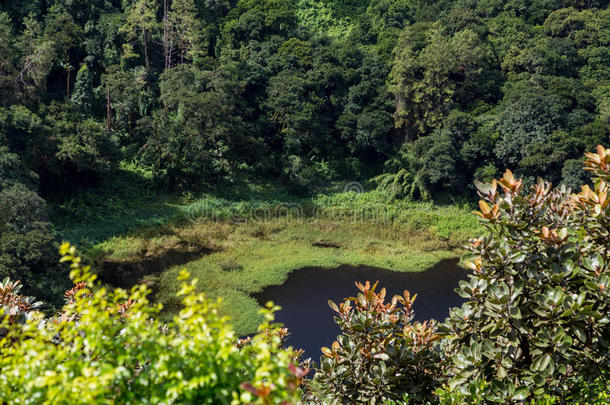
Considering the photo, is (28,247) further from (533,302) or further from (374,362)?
(533,302)

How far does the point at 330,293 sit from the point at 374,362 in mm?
12538

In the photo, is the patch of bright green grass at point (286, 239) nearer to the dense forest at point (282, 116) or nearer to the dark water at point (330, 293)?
the dense forest at point (282, 116)

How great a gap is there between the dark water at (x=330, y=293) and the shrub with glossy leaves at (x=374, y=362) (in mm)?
8703

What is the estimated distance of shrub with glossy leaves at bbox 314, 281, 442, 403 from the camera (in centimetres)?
479

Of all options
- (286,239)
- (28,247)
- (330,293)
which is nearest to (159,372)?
(28,247)

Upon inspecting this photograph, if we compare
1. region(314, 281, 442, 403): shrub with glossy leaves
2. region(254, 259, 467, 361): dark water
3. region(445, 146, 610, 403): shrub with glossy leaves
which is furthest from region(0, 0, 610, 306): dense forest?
region(445, 146, 610, 403): shrub with glossy leaves

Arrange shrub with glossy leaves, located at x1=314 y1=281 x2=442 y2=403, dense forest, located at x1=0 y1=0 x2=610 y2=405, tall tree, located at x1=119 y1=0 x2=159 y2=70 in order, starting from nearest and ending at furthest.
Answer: shrub with glossy leaves, located at x1=314 y1=281 x2=442 y2=403 < dense forest, located at x1=0 y1=0 x2=610 y2=405 < tall tree, located at x1=119 y1=0 x2=159 y2=70

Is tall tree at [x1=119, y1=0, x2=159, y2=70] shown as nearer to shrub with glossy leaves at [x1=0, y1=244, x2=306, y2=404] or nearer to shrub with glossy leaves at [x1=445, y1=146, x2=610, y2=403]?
shrub with glossy leaves at [x1=445, y1=146, x2=610, y2=403]

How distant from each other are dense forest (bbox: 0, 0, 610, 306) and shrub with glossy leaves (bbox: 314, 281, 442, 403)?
19.4 m

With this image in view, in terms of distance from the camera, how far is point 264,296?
55.7 feet

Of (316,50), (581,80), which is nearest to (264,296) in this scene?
(316,50)

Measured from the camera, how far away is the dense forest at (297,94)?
2348cm

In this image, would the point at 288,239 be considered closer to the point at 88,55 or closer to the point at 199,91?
the point at 199,91

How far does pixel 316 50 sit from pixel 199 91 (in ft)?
30.3
